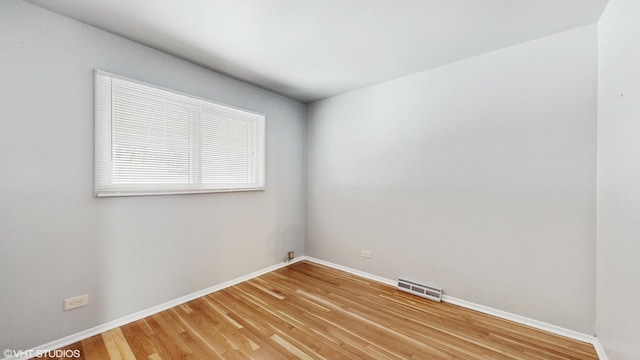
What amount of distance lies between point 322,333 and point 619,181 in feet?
7.55

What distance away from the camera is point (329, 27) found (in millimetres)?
1966

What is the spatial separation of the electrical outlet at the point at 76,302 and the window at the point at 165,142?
810 millimetres

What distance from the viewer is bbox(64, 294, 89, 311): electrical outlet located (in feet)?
6.05

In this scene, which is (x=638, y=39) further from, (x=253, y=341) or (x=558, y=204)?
(x=253, y=341)

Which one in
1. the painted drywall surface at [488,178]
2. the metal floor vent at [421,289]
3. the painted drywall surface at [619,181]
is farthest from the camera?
the metal floor vent at [421,289]

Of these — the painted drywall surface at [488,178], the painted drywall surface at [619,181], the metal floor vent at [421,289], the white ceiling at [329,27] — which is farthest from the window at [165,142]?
the painted drywall surface at [619,181]

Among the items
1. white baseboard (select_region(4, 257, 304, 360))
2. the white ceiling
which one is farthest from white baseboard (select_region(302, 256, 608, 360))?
the white ceiling

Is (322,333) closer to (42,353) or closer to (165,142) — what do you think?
(42,353)

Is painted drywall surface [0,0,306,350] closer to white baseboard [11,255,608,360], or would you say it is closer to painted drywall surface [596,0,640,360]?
white baseboard [11,255,608,360]

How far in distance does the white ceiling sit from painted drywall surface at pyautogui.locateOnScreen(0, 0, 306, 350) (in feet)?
0.71

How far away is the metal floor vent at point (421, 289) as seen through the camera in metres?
2.55

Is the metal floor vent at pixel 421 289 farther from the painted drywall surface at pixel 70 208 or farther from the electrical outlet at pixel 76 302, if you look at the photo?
the electrical outlet at pixel 76 302

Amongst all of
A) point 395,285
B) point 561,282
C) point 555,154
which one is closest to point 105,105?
point 395,285

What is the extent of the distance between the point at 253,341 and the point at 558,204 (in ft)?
8.96
